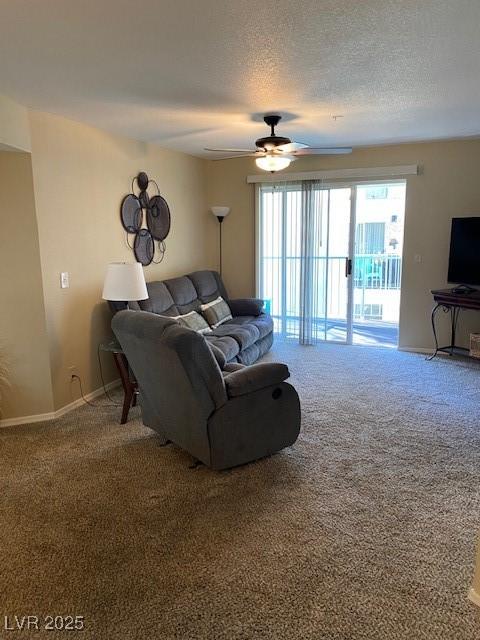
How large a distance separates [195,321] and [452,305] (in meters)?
2.86

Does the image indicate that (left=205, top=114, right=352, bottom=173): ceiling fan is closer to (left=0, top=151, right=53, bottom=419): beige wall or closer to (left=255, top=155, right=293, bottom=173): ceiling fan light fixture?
(left=255, top=155, right=293, bottom=173): ceiling fan light fixture

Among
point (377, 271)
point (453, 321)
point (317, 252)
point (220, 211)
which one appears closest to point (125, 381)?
point (220, 211)

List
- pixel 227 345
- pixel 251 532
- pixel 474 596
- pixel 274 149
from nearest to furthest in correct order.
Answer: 1. pixel 474 596
2. pixel 251 532
3. pixel 274 149
4. pixel 227 345

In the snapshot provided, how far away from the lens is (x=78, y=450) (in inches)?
124

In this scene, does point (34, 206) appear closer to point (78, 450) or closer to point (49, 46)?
point (49, 46)

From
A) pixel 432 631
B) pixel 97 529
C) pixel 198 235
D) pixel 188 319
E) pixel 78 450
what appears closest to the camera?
pixel 432 631

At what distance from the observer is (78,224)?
394 centimetres

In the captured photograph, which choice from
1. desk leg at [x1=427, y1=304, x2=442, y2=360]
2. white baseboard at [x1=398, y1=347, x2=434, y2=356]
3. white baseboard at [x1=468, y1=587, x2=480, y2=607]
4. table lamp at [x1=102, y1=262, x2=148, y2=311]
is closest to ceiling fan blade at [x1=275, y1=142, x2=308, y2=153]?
table lamp at [x1=102, y1=262, x2=148, y2=311]

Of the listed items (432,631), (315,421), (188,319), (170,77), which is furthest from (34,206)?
(432,631)

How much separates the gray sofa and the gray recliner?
3.60 feet

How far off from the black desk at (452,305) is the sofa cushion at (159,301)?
3004mm

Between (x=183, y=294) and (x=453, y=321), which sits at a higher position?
(x=183, y=294)

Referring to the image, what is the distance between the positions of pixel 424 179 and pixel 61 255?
13.5ft

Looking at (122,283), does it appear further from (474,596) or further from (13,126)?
(474,596)
